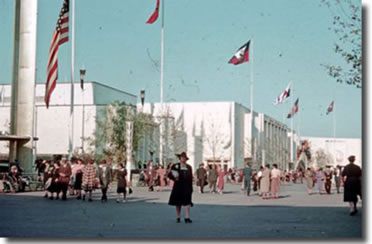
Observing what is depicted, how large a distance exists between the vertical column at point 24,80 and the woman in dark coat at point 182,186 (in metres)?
17.3

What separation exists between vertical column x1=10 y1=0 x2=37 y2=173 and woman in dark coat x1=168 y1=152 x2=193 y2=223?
17.3 meters

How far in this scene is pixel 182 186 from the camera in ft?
45.5

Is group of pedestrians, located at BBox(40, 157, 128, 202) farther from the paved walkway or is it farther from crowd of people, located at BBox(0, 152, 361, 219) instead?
the paved walkway

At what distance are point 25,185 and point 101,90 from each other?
1418 inches

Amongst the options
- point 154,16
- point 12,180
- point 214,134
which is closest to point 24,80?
point 12,180

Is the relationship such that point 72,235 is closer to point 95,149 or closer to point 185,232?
point 185,232

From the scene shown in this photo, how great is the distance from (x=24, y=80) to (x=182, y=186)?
18172mm

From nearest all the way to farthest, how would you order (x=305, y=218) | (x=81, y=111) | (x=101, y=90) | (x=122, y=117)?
(x=305, y=218) → (x=122, y=117) → (x=81, y=111) → (x=101, y=90)

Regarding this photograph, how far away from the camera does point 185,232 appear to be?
1198 cm

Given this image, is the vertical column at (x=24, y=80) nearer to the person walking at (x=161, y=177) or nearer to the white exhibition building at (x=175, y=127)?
the person walking at (x=161, y=177)

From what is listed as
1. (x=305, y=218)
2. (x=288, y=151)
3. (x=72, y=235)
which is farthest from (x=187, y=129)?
(x=72, y=235)

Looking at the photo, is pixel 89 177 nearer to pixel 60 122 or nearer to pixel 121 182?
pixel 121 182

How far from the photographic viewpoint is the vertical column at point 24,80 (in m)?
29.5

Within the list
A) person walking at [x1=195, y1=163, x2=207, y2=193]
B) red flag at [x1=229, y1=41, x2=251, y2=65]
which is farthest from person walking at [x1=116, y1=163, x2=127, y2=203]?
red flag at [x1=229, y1=41, x2=251, y2=65]
